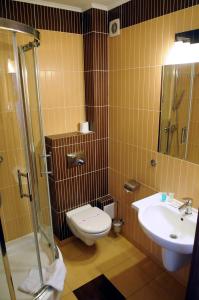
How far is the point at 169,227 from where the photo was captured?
1.74 meters

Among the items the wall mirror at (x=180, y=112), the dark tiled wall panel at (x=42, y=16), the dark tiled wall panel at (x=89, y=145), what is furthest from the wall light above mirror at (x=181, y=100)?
the dark tiled wall panel at (x=42, y=16)

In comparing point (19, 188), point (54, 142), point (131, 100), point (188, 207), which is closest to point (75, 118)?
point (54, 142)

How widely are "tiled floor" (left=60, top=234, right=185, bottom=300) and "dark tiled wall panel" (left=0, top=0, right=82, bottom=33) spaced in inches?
94.2

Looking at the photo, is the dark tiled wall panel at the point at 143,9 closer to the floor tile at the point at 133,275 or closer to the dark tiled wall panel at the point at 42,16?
the dark tiled wall panel at the point at 42,16

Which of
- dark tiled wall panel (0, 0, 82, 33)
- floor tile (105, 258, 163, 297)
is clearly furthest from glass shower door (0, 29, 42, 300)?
floor tile (105, 258, 163, 297)

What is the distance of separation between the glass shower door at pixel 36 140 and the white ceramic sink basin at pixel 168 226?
90 centimetres

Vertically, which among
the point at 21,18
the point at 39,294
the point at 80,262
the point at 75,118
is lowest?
the point at 80,262

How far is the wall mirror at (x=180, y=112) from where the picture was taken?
166 cm

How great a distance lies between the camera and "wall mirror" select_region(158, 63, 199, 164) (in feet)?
5.45

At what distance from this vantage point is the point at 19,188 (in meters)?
2.07

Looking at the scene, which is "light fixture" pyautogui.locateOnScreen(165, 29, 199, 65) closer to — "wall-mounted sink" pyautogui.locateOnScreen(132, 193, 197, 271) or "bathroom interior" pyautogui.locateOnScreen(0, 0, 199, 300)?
"bathroom interior" pyautogui.locateOnScreen(0, 0, 199, 300)

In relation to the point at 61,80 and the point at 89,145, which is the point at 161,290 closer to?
the point at 89,145

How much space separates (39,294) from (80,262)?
2.58ft

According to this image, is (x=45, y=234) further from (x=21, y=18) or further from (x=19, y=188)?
(x=21, y=18)
